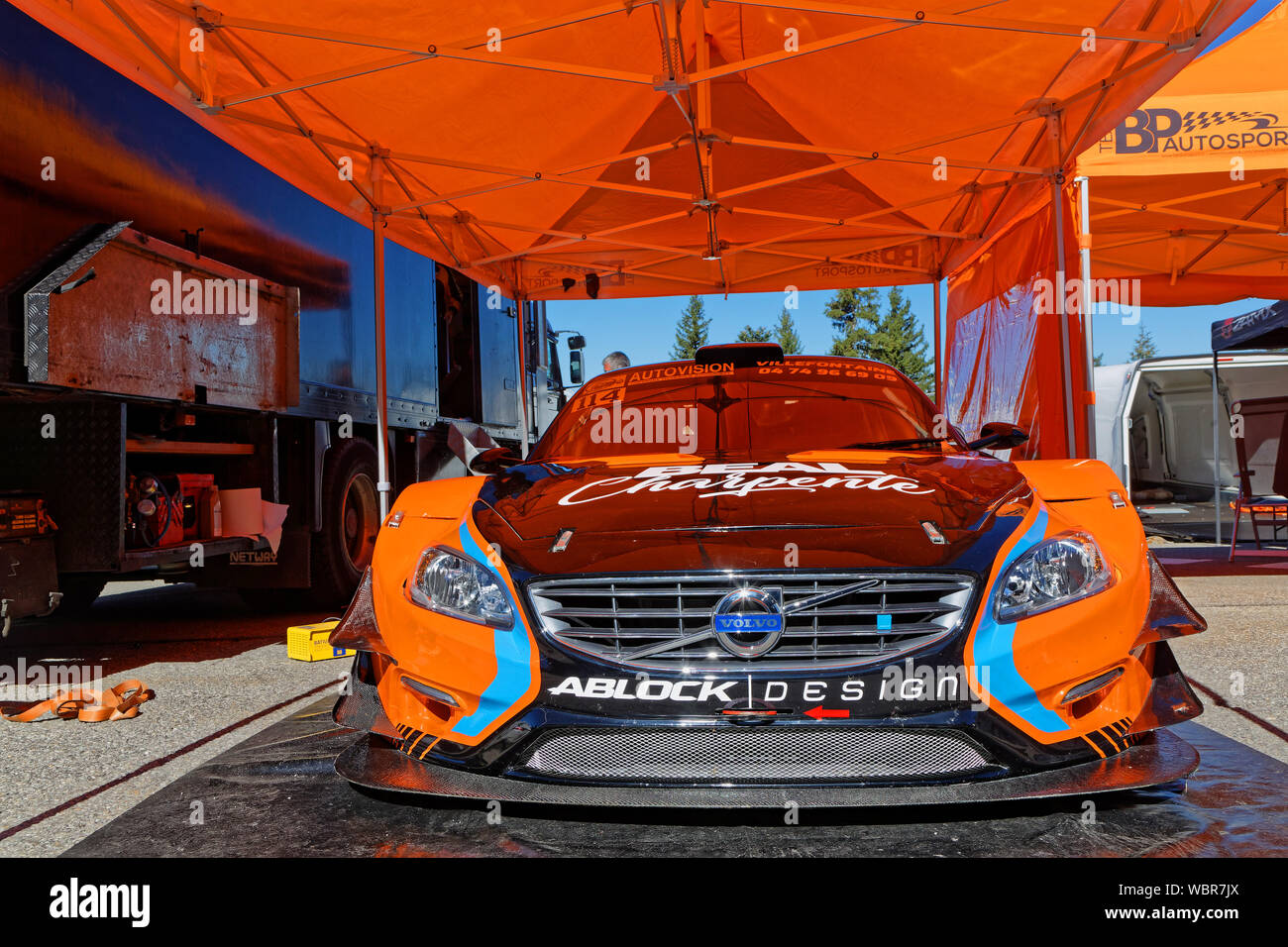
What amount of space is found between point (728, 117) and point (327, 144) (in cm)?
302

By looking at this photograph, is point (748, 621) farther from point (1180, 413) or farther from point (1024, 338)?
point (1180, 413)

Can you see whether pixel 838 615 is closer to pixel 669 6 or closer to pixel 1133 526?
pixel 1133 526

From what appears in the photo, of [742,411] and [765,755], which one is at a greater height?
[742,411]

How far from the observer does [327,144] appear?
597 centimetres

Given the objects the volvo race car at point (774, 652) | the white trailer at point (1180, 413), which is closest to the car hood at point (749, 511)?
the volvo race car at point (774, 652)

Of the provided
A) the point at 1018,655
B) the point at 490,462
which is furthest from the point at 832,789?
the point at 490,462

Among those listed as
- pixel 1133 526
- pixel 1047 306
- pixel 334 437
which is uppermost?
pixel 1047 306

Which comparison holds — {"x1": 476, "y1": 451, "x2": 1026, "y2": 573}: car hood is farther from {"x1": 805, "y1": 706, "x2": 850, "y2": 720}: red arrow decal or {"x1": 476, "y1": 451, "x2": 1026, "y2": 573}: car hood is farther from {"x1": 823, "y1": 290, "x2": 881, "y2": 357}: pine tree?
{"x1": 823, "y1": 290, "x2": 881, "y2": 357}: pine tree

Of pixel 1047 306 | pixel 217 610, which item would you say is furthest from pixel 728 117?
pixel 217 610

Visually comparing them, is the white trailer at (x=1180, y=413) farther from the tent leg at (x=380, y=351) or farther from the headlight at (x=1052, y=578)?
the headlight at (x=1052, y=578)

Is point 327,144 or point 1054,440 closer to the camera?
point 327,144

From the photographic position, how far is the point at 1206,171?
23.2 feet

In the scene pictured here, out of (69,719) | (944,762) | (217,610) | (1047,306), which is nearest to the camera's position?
(944,762)

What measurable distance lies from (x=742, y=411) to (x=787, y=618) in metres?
1.84
